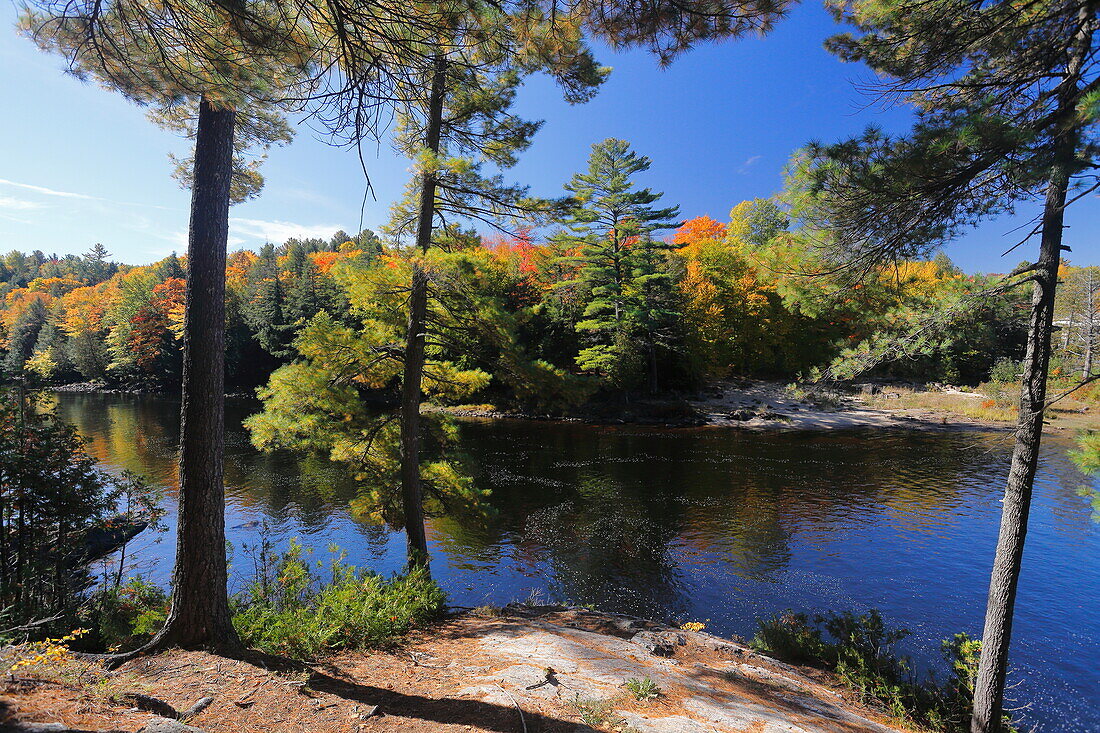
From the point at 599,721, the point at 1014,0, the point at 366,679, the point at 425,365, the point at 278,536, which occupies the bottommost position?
the point at 278,536

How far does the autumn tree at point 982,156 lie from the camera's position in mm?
3883

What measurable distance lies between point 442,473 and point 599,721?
17.3 ft

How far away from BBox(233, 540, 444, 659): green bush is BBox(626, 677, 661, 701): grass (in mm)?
2922

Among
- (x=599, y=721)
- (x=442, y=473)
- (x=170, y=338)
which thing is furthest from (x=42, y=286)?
(x=599, y=721)

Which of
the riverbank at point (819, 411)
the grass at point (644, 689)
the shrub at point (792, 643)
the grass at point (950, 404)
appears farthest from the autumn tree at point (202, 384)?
the grass at point (950, 404)

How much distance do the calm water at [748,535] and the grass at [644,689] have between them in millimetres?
4255

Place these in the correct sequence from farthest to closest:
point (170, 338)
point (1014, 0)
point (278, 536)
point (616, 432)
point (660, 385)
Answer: point (170, 338) → point (660, 385) → point (616, 432) → point (278, 536) → point (1014, 0)

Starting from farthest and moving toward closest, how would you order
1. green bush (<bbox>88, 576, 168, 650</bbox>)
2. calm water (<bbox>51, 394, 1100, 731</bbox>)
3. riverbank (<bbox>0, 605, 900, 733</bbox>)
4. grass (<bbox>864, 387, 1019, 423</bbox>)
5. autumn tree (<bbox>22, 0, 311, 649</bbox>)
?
grass (<bbox>864, 387, 1019, 423</bbox>)
calm water (<bbox>51, 394, 1100, 731</bbox>)
green bush (<bbox>88, 576, 168, 650</bbox>)
autumn tree (<bbox>22, 0, 311, 649</bbox>)
riverbank (<bbox>0, 605, 900, 733</bbox>)

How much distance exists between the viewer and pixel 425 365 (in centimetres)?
849

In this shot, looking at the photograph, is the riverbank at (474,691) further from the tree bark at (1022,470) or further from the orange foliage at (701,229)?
the orange foliage at (701,229)

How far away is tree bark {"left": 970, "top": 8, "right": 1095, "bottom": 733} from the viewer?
174 inches

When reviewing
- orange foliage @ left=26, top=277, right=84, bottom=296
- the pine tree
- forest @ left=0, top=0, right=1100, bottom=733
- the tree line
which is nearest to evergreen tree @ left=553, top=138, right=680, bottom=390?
the tree line

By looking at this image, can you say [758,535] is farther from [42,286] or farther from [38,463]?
[42,286]

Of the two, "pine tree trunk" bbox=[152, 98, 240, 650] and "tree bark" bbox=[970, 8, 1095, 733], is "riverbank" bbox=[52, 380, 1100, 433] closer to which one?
"pine tree trunk" bbox=[152, 98, 240, 650]
